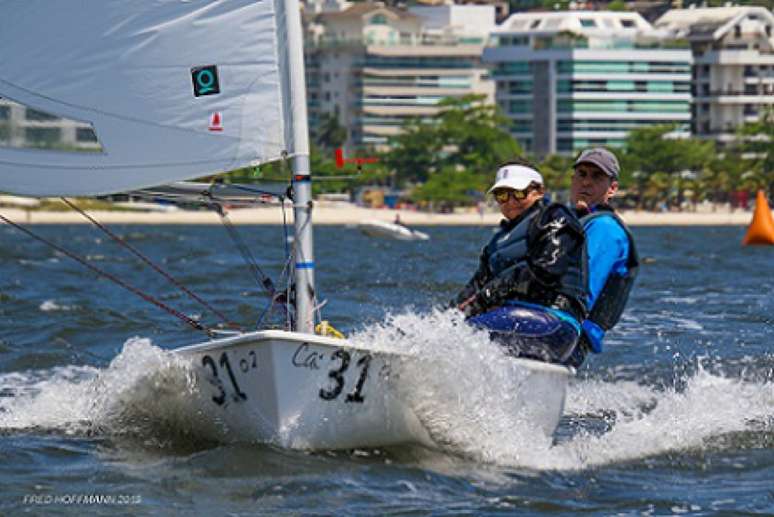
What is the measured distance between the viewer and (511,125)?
13150cm

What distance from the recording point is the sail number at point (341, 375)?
398 inches

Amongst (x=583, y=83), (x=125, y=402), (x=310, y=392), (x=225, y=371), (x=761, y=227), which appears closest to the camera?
(x=310, y=392)

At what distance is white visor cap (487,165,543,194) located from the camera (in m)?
10.8

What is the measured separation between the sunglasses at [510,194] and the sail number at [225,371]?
5.82 ft

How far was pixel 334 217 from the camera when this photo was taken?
101 meters

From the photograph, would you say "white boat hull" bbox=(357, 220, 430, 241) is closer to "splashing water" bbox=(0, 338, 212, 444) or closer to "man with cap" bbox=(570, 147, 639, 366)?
"splashing water" bbox=(0, 338, 212, 444)

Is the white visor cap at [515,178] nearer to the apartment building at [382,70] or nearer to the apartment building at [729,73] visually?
the apartment building at [382,70]

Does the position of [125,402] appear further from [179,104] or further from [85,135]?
[179,104]

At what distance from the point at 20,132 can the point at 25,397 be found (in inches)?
104

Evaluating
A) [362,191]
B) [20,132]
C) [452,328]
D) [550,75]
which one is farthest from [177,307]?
[550,75]

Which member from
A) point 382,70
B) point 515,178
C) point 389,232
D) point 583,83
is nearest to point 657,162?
point 583,83

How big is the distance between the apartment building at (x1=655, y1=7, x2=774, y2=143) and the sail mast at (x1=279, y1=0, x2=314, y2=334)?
123593 millimetres

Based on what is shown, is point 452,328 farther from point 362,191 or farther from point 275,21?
point 362,191

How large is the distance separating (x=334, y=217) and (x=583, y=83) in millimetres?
33055
